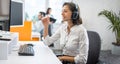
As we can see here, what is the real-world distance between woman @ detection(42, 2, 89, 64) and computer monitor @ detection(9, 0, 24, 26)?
1.65ft

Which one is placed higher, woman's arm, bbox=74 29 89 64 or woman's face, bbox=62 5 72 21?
woman's face, bbox=62 5 72 21

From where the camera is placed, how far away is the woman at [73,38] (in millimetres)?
2023

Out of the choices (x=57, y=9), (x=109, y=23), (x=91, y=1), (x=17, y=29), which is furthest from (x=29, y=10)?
(x=17, y=29)

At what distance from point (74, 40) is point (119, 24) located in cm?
365

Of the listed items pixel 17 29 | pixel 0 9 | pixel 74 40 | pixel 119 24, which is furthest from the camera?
pixel 119 24

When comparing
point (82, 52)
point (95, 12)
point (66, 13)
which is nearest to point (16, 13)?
point (66, 13)

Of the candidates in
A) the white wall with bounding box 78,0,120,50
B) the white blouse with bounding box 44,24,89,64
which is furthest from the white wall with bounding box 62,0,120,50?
the white blouse with bounding box 44,24,89,64

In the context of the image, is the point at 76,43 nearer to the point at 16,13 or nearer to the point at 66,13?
the point at 66,13

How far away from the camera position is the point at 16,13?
2291 millimetres

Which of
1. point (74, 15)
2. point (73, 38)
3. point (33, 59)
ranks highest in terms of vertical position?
point (74, 15)

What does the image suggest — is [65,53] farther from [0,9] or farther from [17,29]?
[17,29]

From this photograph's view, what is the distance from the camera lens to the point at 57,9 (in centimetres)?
597

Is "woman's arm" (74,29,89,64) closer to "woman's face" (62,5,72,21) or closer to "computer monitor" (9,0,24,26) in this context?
"woman's face" (62,5,72,21)

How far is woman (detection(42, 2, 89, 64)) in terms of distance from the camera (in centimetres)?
202
